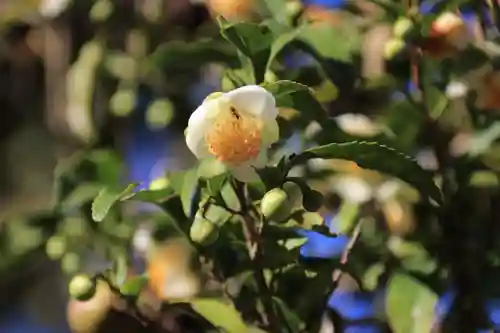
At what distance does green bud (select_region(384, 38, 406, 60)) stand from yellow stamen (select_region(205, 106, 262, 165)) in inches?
8.4

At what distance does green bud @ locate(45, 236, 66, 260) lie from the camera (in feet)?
3.38

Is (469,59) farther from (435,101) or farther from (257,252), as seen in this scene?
(257,252)

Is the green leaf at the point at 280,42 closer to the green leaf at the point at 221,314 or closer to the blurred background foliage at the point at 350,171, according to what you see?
the blurred background foliage at the point at 350,171

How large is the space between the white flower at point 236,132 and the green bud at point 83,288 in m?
0.16

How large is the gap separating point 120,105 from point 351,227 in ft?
1.20

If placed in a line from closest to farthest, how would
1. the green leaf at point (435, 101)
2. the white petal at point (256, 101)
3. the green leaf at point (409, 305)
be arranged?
the white petal at point (256, 101) → the green leaf at point (409, 305) → the green leaf at point (435, 101)

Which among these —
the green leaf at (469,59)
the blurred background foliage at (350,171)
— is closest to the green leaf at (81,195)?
the blurred background foliage at (350,171)

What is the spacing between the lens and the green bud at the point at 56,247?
3.38 feet

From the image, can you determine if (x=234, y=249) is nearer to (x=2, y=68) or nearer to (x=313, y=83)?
(x=313, y=83)

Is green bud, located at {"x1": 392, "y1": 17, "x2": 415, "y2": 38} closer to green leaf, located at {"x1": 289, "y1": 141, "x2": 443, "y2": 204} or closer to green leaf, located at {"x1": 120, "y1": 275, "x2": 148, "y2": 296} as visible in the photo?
green leaf, located at {"x1": 289, "y1": 141, "x2": 443, "y2": 204}

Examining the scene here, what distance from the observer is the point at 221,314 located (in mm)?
886

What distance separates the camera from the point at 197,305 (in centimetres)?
90

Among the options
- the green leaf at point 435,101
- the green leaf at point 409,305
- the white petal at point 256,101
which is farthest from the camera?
the green leaf at point 435,101

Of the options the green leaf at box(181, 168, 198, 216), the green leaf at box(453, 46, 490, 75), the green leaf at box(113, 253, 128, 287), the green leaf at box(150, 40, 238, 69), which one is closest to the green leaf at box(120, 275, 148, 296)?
the green leaf at box(113, 253, 128, 287)
